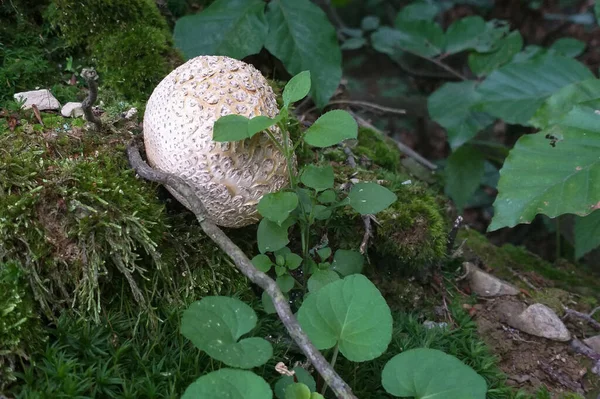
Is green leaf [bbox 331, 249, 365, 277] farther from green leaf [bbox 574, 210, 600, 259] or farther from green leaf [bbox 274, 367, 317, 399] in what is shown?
green leaf [bbox 574, 210, 600, 259]

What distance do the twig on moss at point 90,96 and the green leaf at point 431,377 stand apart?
1.40 meters

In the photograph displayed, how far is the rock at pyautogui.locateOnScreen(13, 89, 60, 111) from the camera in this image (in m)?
2.33

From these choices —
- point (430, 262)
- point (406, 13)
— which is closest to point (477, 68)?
point (406, 13)

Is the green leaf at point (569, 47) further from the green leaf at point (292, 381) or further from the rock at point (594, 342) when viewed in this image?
the green leaf at point (292, 381)

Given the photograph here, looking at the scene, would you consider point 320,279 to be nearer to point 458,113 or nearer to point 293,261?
point 293,261

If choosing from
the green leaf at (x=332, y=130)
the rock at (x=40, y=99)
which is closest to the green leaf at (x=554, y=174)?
the green leaf at (x=332, y=130)

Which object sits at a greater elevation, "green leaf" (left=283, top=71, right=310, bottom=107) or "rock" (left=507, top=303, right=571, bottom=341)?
"green leaf" (left=283, top=71, right=310, bottom=107)

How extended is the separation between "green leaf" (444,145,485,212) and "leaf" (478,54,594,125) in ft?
2.00

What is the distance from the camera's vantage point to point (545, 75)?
10.6 ft

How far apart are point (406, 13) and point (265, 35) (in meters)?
2.48

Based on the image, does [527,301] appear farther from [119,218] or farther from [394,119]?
[394,119]

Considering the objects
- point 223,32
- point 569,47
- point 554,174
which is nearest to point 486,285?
point 554,174

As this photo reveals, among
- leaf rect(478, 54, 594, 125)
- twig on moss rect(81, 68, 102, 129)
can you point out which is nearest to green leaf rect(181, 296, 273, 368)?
twig on moss rect(81, 68, 102, 129)

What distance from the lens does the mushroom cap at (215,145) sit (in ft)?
6.44
